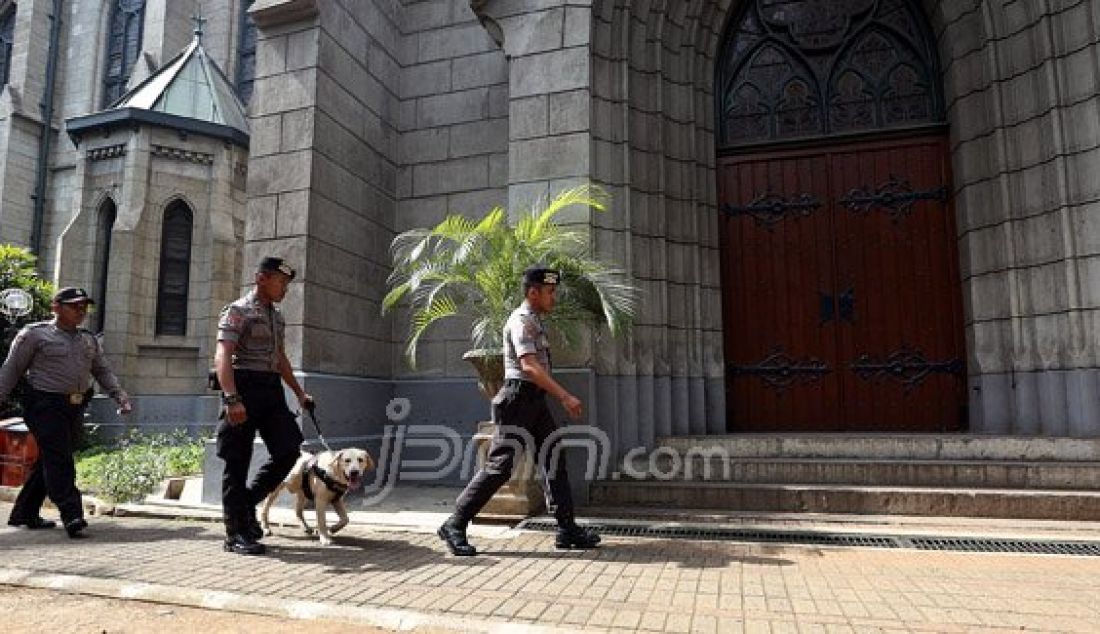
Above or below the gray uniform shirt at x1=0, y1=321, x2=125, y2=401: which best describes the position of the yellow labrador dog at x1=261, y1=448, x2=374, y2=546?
below

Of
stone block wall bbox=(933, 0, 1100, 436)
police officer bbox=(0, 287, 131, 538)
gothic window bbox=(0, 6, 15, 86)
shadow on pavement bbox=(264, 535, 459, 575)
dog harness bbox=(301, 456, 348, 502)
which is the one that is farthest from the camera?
gothic window bbox=(0, 6, 15, 86)

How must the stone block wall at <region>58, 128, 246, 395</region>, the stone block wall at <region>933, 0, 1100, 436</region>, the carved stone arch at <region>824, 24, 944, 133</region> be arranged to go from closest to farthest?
the stone block wall at <region>933, 0, 1100, 436</region> → the carved stone arch at <region>824, 24, 944, 133</region> → the stone block wall at <region>58, 128, 246, 395</region>

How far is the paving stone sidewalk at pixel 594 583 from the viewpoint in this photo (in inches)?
121

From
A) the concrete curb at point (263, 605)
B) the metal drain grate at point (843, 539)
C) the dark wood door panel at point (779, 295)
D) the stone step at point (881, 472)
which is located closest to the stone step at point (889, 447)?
the stone step at point (881, 472)

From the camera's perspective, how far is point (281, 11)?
23.4ft

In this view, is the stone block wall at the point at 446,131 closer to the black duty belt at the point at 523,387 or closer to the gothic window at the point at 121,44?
the black duty belt at the point at 523,387

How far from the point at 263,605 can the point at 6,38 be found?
31.7 m

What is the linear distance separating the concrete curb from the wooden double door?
518 centimetres

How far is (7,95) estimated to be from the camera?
2267 centimetres

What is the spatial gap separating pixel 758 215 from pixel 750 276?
28.6 inches

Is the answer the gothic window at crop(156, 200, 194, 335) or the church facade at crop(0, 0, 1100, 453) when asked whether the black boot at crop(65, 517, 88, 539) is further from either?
the gothic window at crop(156, 200, 194, 335)

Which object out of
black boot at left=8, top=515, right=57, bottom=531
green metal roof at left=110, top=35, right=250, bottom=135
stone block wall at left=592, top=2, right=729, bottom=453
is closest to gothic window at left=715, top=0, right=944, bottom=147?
stone block wall at left=592, top=2, right=729, bottom=453

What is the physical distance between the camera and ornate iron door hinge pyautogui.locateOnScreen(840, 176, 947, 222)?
24.4 feet

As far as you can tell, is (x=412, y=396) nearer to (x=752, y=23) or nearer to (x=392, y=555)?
(x=392, y=555)
